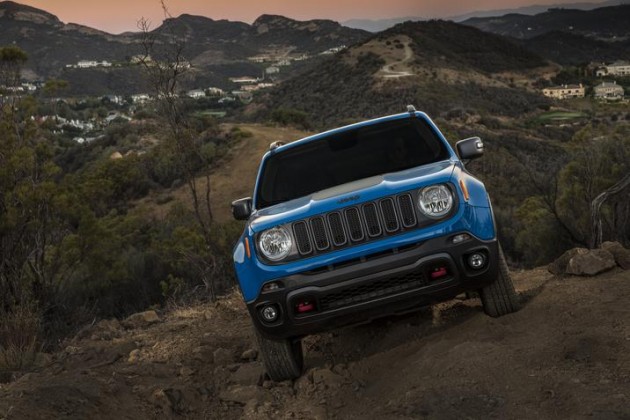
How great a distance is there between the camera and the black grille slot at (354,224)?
15.3ft

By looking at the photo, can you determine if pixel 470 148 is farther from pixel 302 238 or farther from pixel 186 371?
pixel 186 371

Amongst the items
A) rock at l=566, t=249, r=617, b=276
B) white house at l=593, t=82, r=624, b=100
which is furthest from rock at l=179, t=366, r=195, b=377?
white house at l=593, t=82, r=624, b=100

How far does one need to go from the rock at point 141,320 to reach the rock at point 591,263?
542 cm

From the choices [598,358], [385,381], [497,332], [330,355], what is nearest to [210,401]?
[330,355]

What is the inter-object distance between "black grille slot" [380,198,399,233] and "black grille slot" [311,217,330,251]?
0.46 meters

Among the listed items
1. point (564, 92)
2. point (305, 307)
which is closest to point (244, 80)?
point (564, 92)

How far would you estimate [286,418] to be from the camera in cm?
462

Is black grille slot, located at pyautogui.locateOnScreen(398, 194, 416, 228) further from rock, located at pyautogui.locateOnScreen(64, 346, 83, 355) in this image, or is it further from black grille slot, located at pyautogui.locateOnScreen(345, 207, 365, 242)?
rock, located at pyautogui.locateOnScreen(64, 346, 83, 355)

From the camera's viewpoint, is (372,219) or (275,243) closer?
(372,219)

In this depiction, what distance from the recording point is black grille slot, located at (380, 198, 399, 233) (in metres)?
4.64

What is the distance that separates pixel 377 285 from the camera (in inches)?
182

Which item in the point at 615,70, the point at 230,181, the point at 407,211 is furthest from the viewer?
the point at 615,70

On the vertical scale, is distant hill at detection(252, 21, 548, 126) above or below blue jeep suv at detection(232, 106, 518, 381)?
above

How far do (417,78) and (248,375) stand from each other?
8162cm
